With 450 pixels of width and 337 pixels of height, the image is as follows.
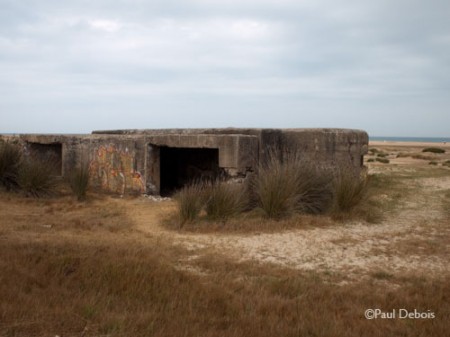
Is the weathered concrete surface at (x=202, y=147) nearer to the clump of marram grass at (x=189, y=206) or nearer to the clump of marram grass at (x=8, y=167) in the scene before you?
the clump of marram grass at (x=8, y=167)

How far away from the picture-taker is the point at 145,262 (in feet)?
13.1

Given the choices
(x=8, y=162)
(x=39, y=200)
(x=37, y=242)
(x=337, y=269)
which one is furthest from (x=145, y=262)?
(x=8, y=162)

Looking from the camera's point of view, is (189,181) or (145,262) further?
(189,181)

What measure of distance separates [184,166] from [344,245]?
5245 millimetres

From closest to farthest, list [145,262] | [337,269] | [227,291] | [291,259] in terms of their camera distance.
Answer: [227,291] < [145,262] < [337,269] < [291,259]

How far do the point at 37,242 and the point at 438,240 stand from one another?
4453 mm

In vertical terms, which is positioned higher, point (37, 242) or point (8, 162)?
point (8, 162)

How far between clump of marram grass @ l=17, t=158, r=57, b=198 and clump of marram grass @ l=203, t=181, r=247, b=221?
→ 332 cm

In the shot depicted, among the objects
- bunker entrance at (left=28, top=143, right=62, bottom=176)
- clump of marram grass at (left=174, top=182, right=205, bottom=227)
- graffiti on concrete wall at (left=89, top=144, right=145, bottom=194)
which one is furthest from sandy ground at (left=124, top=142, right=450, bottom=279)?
bunker entrance at (left=28, top=143, right=62, bottom=176)

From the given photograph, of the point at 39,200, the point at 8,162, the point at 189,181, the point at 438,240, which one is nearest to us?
the point at 438,240

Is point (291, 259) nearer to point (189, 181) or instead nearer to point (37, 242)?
point (37, 242)

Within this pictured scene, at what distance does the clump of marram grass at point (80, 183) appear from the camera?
7937 millimetres

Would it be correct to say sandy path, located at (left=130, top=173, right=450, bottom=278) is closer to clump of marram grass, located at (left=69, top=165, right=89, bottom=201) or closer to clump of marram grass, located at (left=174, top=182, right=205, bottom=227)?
clump of marram grass, located at (left=174, top=182, right=205, bottom=227)

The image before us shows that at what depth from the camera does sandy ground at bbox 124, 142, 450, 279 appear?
4551 mm
